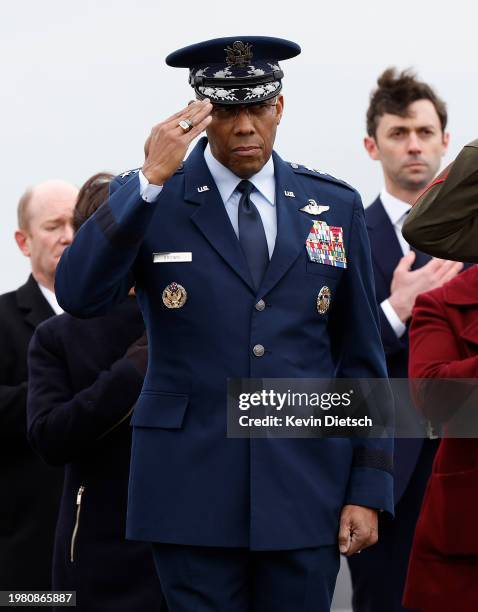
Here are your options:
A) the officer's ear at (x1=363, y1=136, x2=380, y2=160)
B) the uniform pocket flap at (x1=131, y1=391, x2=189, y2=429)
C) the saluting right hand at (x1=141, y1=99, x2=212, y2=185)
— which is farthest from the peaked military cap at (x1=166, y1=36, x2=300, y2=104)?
the officer's ear at (x1=363, y1=136, x2=380, y2=160)

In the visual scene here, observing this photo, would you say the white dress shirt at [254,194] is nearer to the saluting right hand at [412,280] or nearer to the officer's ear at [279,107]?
the officer's ear at [279,107]

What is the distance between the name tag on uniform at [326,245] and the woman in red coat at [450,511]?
0.54 m

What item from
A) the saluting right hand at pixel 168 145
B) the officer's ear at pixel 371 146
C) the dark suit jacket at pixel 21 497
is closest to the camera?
the saluting right hand at pixel 168 145

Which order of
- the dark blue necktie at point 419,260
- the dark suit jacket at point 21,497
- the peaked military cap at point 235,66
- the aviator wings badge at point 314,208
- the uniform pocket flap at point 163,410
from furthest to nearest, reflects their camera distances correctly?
the dark blue necktie at point 419,260, the dark suit jacket at point 21,497, the aviator wings badge at point 314,208, the peaked military cap at point 235,66, the uniform pocket flap at point 163,410

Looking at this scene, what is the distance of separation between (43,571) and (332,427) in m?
2.08

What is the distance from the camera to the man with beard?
575 cm

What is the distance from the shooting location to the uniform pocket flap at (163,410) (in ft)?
13.1

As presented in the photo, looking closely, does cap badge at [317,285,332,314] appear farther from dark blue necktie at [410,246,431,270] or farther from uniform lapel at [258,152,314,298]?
dark blue necktie at [410,246,431,270]

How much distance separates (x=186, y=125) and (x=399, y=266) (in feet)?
7.54

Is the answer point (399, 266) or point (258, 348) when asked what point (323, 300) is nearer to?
point (258, 348)

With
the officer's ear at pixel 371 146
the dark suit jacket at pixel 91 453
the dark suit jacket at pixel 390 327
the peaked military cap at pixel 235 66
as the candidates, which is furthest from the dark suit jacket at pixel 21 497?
the peaked military cap at pixel 235 66

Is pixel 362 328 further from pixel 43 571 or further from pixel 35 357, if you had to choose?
pixel 43 571

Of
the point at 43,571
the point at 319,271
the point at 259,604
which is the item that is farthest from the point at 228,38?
the point at 43,571

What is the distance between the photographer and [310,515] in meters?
4.02
